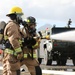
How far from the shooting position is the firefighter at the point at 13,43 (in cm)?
871

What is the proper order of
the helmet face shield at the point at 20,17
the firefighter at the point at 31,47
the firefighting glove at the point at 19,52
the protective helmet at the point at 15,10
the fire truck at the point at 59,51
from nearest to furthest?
1. the firefighting glove at the point at 19,52
2. the helmet face shield at the point at 20,17
3. the protective helmet at the point at 15,10
4. the firefighter at the point at 31,47
5. the fire truck at the point at 59,51

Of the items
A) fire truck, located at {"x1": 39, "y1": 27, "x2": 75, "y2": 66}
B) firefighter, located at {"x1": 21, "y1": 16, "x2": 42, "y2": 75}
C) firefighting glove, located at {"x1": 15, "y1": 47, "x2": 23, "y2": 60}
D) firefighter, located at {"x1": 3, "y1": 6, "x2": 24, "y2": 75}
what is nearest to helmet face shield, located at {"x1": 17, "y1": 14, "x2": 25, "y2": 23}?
firefighter, located at {"x1": 3, "y1": 6, "x2": 24, "y2": 75}

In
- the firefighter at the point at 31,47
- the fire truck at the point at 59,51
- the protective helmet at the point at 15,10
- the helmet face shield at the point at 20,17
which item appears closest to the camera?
the helmet face shield at the point at 20,17

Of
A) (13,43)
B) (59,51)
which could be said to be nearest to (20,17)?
(13,43)

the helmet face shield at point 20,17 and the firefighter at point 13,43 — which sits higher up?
the helmet face shield at point 20,17

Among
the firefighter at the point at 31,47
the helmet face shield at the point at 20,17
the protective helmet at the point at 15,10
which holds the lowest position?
the firefighter at the point at 31,47

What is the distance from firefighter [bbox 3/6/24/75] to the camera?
28.6ft

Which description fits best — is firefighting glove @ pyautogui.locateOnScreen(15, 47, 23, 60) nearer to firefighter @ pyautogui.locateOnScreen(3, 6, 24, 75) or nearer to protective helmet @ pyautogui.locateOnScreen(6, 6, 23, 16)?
firefighter @ pyautogui.locateOnScreen(3, 6, 24, 75)

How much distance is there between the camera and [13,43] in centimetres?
870

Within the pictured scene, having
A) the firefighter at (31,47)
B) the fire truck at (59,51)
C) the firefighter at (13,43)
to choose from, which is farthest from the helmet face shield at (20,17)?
the fire truck at (59,51)

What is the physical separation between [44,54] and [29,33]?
1240 centimetres

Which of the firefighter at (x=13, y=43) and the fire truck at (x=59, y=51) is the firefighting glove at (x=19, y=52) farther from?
the fire truck at (x=59, y=51)

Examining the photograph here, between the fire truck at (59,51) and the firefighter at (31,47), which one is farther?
the fire truck at (59,51)

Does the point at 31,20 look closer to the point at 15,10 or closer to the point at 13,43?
the point at 15,10
